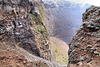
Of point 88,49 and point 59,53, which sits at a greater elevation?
point 88,49

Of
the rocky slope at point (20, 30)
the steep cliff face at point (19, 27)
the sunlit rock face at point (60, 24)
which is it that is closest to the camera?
the rocky slope at point (20, 30)

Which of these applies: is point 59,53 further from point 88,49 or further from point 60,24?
point 60,24

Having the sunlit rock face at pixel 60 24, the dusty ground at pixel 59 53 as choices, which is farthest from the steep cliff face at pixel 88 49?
the sunlit rock face at pixel 60 24

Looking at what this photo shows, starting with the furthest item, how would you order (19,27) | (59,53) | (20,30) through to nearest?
(59,53) → (20,30) → (19,27)

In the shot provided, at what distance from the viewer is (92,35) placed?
29.6 ft

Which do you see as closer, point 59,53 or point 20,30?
point 20,30

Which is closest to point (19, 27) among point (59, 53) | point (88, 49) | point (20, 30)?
point (20, 30)

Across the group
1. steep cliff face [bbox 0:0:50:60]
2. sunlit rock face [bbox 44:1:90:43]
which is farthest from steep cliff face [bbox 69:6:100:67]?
sunlit rock face [bbox 44:1:90:43]

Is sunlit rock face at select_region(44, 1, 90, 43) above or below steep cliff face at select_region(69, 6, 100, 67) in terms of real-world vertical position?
below

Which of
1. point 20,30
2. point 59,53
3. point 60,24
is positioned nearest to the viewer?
point 20,30

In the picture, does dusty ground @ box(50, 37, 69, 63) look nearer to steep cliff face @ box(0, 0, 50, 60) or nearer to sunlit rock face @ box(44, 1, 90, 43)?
steep cliff face @ box(0, 0, 50, 60)

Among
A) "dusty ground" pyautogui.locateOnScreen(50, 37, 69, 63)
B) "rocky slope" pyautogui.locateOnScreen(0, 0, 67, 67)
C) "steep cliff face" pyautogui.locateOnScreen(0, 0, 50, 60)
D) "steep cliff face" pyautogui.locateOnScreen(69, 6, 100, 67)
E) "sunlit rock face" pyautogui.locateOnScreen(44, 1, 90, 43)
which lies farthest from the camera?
"sunlit rock face" pyautogui.locateOnScreen(44, 1, 90, 43)

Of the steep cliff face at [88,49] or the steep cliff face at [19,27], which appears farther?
the steep cliff face at [19,27]

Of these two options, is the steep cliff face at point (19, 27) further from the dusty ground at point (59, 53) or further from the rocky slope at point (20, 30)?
the dusty ground at point (59, 53)
